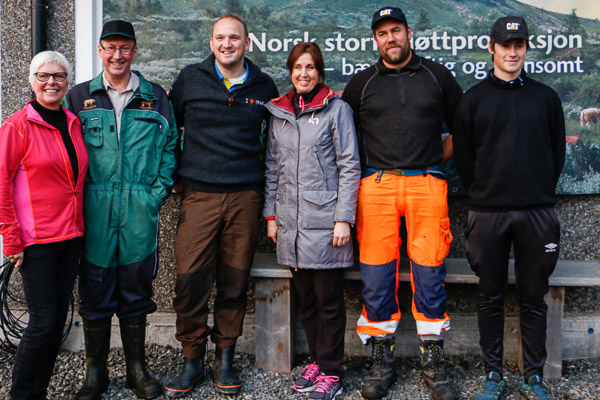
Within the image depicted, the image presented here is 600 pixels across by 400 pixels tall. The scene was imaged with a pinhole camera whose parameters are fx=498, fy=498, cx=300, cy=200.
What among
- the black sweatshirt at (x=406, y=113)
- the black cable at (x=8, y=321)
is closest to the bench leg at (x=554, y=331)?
the black sweatshirt at (x=406, y=113)

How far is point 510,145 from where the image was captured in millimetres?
2836

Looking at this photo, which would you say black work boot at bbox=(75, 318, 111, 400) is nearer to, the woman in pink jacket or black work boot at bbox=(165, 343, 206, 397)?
the woman in pink jacket

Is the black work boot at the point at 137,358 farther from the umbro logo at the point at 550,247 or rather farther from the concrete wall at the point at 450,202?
the umbro logo at the point at 550,247

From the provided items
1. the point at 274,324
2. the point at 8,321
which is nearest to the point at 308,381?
the point at 274,324

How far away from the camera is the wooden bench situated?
328 cm

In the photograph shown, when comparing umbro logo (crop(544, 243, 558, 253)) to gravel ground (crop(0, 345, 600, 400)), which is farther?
gravel ground (crop(0, 345, 600, 400))

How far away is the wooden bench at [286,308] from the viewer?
3279 mm

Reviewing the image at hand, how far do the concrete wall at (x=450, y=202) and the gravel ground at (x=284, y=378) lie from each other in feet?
1.38

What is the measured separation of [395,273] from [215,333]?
1.22 meters

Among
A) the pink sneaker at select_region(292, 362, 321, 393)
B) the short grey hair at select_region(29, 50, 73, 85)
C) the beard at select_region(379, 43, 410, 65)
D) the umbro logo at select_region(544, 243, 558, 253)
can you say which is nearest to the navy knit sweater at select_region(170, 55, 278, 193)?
the short grey hair at select_region(29, 50, 73, 85)

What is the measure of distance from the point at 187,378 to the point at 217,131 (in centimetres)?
155

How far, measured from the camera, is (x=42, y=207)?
2596 mm

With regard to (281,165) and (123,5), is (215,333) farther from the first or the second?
(123,5)

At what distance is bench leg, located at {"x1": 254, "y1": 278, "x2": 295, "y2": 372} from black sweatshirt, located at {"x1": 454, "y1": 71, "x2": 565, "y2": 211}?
140 cm
